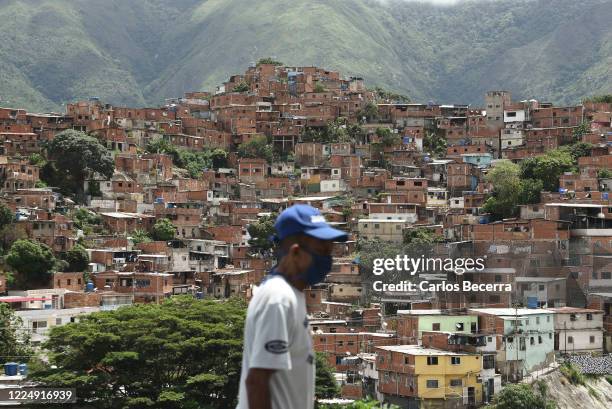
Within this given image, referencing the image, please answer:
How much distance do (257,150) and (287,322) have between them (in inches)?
1835

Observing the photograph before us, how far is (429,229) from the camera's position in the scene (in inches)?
1578

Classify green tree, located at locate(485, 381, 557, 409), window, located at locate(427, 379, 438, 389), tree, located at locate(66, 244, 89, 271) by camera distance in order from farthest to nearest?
tree, located at locate(66, 244, 89, 271) < window, located at locate(427, 379, 438, 389) < green tree, located at locate(485, 381, 557, 409)

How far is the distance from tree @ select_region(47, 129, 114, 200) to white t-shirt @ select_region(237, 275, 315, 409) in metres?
38.9

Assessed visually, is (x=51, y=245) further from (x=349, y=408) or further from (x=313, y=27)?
(x=313, y=27)

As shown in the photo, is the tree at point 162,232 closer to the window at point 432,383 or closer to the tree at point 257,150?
the tree at point 257,150

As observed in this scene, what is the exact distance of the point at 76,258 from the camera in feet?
117

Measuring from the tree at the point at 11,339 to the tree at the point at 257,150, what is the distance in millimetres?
23391

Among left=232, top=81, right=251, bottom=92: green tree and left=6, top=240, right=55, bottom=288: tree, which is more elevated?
left=232, top=81, right=251, bottom=92: green tree

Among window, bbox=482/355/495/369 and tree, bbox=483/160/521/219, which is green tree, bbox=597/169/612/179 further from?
window, bbox=482/355/495/369

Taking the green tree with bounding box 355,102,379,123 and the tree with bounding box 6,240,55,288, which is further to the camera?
the green tree with bounding box 355,102,379,123

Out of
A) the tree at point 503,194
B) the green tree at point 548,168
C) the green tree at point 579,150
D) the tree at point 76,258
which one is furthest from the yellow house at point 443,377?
the green tree at point 579,150

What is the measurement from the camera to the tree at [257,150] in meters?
50.5

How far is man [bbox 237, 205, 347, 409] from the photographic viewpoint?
13.3 ft

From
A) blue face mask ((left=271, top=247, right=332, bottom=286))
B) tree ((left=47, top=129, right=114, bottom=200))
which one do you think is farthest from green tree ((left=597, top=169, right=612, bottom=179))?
blue face mask ((left=271, top=247, right=332, bottom=286))
